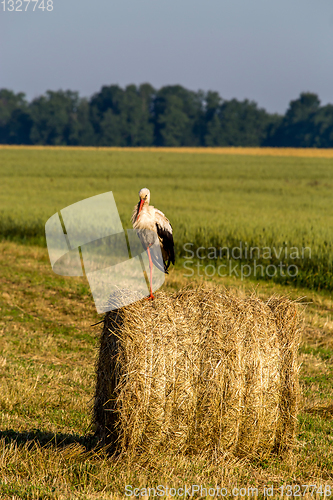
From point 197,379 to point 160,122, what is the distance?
116 metres

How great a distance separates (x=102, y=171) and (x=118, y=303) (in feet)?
130

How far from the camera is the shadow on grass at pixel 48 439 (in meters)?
5.25

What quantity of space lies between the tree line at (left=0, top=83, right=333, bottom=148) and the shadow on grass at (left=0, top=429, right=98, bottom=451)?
11178 centimetres

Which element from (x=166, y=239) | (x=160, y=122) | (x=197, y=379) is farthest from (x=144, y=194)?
(x=160, y=122)

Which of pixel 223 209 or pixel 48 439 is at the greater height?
pixel 223 209

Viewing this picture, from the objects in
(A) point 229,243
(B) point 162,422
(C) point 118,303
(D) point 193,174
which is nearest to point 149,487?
(B) point 162,422

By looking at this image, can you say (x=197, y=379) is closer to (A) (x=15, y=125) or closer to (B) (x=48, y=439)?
(B) (x=48, y=439)

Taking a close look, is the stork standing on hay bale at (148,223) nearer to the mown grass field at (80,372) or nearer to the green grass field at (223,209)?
the mown grass field at (80,372)

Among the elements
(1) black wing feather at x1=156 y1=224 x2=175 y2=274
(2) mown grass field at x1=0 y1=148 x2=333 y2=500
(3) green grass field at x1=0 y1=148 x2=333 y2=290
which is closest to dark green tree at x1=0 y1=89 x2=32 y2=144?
(3) green grass field at x1=0 y1=148 x2=333 y2=290

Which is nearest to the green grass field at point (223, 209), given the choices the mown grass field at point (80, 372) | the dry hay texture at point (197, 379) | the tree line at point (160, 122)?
the mown grass field at point (80, 372)

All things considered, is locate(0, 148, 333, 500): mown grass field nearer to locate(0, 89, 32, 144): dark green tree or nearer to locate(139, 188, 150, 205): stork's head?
locate(139, 188, 150, 205): stork's head

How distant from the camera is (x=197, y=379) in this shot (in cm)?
499

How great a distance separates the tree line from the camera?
115 meters

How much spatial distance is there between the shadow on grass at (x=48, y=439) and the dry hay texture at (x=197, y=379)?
0.54 feet
